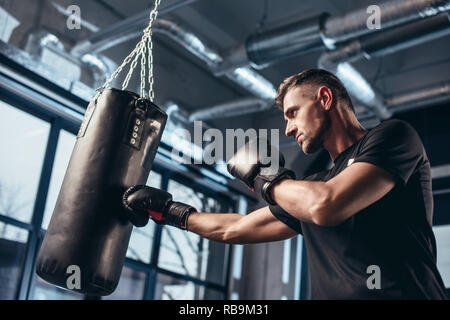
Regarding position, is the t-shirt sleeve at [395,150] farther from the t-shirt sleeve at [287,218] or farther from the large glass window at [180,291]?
the large glass window at [180,291]

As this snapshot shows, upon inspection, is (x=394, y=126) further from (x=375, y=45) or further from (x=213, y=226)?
(x=375, y=45)

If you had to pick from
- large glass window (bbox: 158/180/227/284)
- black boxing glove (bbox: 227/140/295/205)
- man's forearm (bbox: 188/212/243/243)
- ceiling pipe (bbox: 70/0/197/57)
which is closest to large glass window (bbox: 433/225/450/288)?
large glass window (bbox: 158/180/227/284)

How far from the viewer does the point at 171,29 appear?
177 inches

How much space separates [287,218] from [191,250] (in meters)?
4.45

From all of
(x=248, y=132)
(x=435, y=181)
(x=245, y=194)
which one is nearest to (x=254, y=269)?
(x=245, y=194)

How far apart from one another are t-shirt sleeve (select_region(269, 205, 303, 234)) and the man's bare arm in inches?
1.3

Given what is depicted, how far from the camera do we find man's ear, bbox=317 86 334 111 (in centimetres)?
191

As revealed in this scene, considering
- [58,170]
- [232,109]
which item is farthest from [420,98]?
[58,170]

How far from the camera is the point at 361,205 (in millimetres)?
1562

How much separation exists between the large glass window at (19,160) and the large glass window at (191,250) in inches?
66.4

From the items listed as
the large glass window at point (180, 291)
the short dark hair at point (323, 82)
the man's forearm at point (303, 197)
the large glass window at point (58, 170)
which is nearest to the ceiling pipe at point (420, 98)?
the large glass window at point (180, 291)

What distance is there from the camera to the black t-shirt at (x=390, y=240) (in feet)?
5.06
